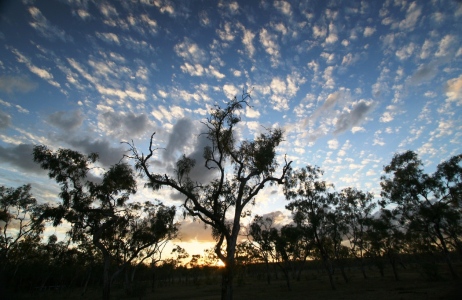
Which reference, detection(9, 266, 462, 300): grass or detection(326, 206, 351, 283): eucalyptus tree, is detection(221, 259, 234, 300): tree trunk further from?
detection(326, 206, 351, 283): eucalyptus tree

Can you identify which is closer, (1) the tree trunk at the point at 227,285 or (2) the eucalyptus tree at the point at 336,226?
(1) the tree trunk at the point at 227,285

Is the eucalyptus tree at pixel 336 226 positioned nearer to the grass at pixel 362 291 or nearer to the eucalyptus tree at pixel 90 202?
the grass at pixel 362 291

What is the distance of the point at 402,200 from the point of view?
34781mm

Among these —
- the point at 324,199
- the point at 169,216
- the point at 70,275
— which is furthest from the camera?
the point at 70,275

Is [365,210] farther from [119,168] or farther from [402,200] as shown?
[119,168]

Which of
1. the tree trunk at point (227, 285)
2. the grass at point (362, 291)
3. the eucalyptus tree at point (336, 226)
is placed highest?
the eucalyptus tree at point (336, 226)

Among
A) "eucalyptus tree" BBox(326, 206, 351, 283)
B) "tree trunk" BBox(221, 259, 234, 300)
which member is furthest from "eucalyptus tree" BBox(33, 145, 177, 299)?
"eucalyptus tree" BBox(326, 206, 351, 283)

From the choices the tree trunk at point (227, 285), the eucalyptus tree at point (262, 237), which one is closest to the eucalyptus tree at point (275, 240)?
the eucalyptus tree at point (262, 237)

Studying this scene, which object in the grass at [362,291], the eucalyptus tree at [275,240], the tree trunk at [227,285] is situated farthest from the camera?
the eucalyptus tree at [275,240]

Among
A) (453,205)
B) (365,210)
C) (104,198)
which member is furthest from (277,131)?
(365,210)

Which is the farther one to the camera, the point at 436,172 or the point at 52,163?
the point at 436,172

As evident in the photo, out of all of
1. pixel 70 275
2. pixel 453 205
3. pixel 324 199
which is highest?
pixel 324 199

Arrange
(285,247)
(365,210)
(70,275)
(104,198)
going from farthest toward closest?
1. (70,275)
2. (365,210)
3. (285,247)
4. (104,198)

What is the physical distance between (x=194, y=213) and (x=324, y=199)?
27291 mm
